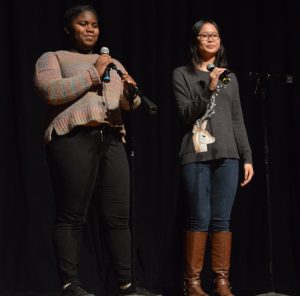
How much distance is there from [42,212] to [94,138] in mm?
993

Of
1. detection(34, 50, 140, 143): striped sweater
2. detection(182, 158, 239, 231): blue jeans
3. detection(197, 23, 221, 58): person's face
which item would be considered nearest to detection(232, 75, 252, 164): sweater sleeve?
detection(182, 158, 239, 231): blue jeans

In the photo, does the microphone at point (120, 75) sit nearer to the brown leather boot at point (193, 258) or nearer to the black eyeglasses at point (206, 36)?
the black eyeglasses at point (206, 36)

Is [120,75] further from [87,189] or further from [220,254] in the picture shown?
[220,254]

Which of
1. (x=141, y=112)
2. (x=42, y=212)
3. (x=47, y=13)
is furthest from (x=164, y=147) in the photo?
(x=47, y=13)

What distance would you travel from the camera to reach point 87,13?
2.28 m

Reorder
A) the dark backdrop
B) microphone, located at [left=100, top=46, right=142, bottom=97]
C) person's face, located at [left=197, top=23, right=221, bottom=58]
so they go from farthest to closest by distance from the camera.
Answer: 1. the dark backdrop
2. person's face, located at [left=197, top=23, right=221, bottom=58]
3. microphone, located at [left=100, top=46, right=142, bottom=97]

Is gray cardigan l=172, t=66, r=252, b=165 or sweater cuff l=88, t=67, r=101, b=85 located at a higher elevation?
sweater cuff l=88, t=67, r=101, b=85

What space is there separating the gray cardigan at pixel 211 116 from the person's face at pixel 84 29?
0.48 meters

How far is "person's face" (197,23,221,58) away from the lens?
254 cm

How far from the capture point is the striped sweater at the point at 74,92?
2.11 m

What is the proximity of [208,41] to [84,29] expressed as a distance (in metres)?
0.60

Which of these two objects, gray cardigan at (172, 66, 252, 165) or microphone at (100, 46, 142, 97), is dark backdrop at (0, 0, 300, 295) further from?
microphone at (100, 46, 142, 97)

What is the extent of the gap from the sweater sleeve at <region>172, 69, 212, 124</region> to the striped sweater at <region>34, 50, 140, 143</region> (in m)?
0.27

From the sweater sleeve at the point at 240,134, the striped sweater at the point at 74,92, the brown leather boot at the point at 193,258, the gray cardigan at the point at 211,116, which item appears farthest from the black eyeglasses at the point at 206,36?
the brown leather boot at the point at 193,258
